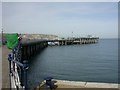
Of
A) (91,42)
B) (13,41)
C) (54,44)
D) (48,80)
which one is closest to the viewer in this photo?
(13,41)

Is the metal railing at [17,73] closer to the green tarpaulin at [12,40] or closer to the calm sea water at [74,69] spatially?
the green tarpaulin at [12,40]

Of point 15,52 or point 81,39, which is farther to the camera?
point 81,39

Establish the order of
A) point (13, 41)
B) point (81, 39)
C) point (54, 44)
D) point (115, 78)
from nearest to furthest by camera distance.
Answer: point (13, 41) → point (115, 78) → point (54, 44) → point (81, 39)

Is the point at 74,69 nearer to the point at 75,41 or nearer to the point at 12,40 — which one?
the point at 12,40

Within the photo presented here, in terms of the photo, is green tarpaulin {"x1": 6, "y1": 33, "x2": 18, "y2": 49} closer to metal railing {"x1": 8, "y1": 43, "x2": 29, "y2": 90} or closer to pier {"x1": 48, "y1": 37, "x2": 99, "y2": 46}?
metal railing {"x1": 8, "y1": 43, "x2": 29, "y2": 90}

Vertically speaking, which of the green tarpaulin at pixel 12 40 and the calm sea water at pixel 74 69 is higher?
the green tarpaulin at pixel 12 40

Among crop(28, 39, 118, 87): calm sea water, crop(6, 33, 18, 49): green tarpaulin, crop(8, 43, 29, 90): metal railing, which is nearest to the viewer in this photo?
crop(8, 43, 29, 90): metal railing

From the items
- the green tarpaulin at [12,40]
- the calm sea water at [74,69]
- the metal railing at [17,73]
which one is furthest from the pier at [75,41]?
the metal railing at [17,73]

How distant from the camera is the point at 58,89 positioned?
1007cm

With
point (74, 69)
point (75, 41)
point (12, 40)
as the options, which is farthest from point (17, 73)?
point (75, 41)

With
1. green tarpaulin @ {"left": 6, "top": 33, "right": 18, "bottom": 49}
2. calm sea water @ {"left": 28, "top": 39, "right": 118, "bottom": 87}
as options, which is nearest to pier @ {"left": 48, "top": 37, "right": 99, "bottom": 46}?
calm sea water @ {"left": 28, "top": 39, "right": 118, "bottom": 87}

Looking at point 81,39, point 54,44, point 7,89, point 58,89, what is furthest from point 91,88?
point 81,39

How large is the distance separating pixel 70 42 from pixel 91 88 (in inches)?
4753

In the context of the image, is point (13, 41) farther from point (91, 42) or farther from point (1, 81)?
point (91, 42)
